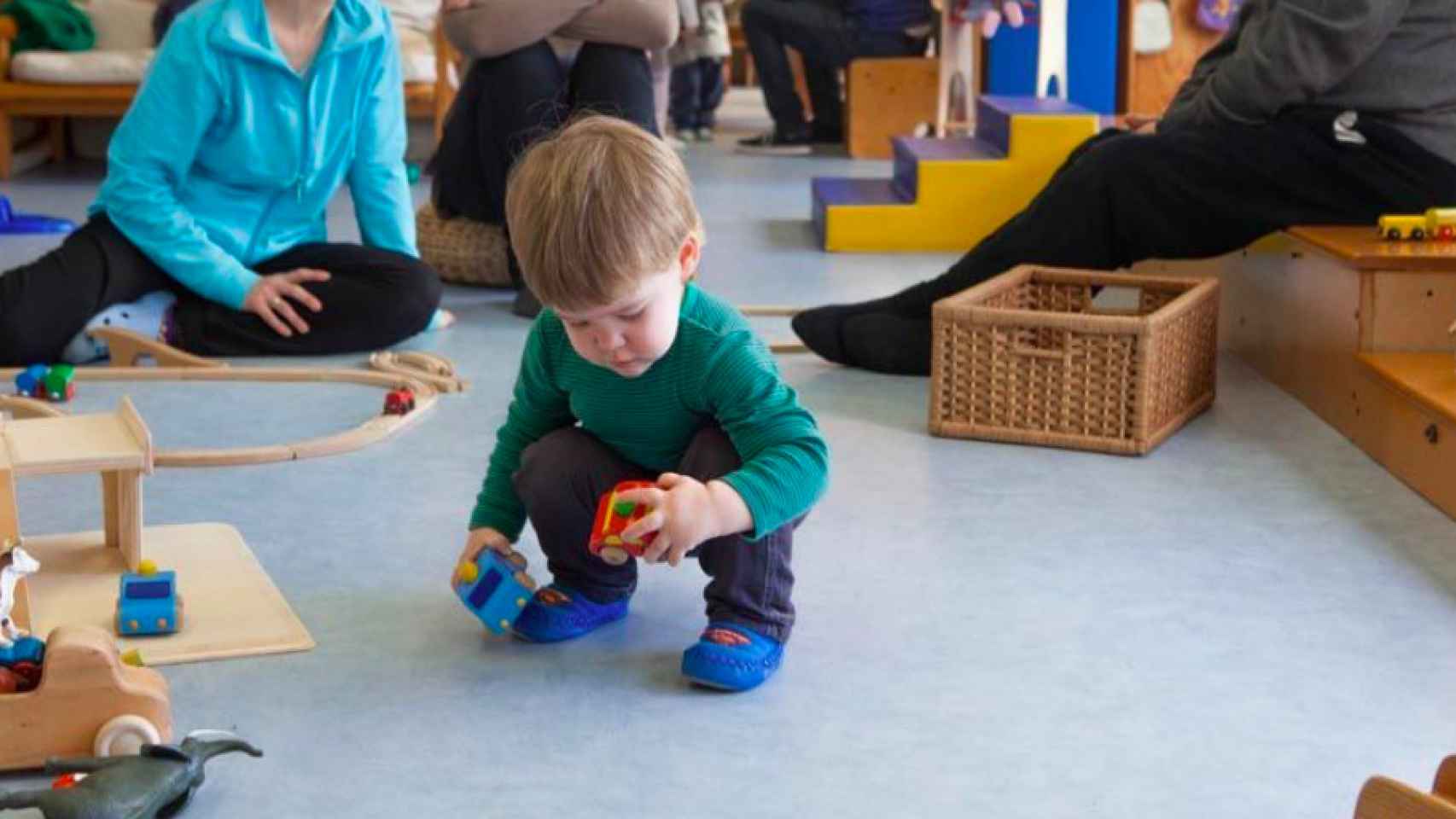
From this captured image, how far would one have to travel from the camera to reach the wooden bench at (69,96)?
532cm

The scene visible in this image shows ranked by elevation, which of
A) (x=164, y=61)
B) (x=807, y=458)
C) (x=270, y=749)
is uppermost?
(x=164, y=61)

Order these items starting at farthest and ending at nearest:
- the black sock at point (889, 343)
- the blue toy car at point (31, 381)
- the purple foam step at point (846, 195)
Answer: the purple foam step at point (846, 195) < the black sock at point (889, 343) < the blue toy car at point (31, 381)

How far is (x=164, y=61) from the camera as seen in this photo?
2.81m

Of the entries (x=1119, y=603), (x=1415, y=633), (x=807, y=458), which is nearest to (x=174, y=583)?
(x=807, y=458)

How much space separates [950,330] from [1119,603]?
2.29 feet

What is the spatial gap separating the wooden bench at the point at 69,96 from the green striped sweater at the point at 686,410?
377 cm

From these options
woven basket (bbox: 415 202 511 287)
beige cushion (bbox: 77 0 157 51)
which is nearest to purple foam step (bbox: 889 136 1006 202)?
woven basket (bbox: 415 202 511 287)

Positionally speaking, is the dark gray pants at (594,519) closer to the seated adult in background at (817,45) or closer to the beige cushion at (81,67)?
the beige cushion at (81,67)

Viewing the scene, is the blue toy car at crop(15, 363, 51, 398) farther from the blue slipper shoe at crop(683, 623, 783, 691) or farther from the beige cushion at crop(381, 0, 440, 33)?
the beige cushion at crop(381, 0, 440, 33)

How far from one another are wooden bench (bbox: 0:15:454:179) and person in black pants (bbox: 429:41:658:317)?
1914 millimetres

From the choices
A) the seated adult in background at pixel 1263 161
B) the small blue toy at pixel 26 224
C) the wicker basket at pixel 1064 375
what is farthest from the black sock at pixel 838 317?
the small blue toy at pixel 26 224

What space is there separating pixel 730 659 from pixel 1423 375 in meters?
1.07

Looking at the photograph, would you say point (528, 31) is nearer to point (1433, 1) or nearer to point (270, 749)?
A: point (1433, 1)

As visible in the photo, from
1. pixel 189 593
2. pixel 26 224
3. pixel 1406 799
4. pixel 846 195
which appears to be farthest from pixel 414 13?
pixel 1406 799
